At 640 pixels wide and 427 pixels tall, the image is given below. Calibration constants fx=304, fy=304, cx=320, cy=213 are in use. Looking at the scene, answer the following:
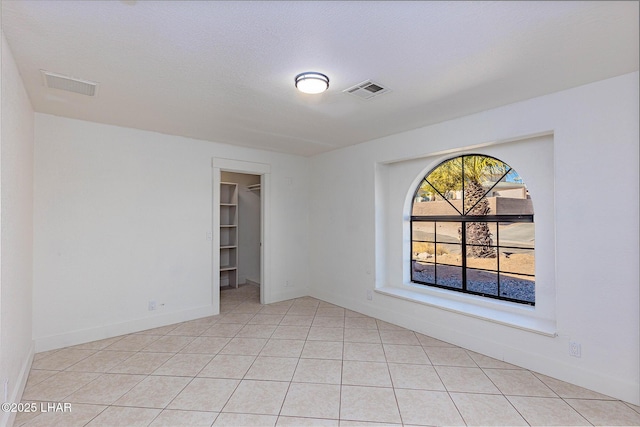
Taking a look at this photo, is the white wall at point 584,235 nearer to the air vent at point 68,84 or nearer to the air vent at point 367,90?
the air vent at point 367,90

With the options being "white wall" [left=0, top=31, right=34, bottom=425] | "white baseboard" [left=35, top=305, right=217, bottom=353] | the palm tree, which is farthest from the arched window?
"white wall" [left=0, top=31, right=34, bottom=425]

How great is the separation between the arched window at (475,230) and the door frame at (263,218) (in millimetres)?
2266

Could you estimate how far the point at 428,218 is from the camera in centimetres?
405

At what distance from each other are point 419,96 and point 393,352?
2499mm

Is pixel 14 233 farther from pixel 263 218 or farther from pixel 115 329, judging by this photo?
pixel 263 218

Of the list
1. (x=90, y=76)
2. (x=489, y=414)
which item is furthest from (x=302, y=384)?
(x=90, y=76)

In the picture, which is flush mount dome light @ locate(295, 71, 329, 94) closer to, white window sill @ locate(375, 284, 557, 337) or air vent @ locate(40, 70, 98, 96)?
air vent @ locate(40, 70, 98, 96)

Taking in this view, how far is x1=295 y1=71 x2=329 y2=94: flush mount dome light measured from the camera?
89.0 inches

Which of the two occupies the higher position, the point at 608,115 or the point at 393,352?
the point at 608,115

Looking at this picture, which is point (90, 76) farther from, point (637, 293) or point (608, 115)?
point (637, 293)

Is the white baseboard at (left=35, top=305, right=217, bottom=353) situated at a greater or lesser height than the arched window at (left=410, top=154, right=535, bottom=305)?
lesser

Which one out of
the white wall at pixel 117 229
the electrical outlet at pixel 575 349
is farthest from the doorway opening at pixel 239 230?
the electrical outlet at pixel 575 349

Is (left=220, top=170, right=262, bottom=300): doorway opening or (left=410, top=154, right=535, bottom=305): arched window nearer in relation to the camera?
(left=410, top=154, right=535, bottom=305): arched window

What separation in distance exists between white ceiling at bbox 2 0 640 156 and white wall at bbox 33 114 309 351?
0.54 metres
